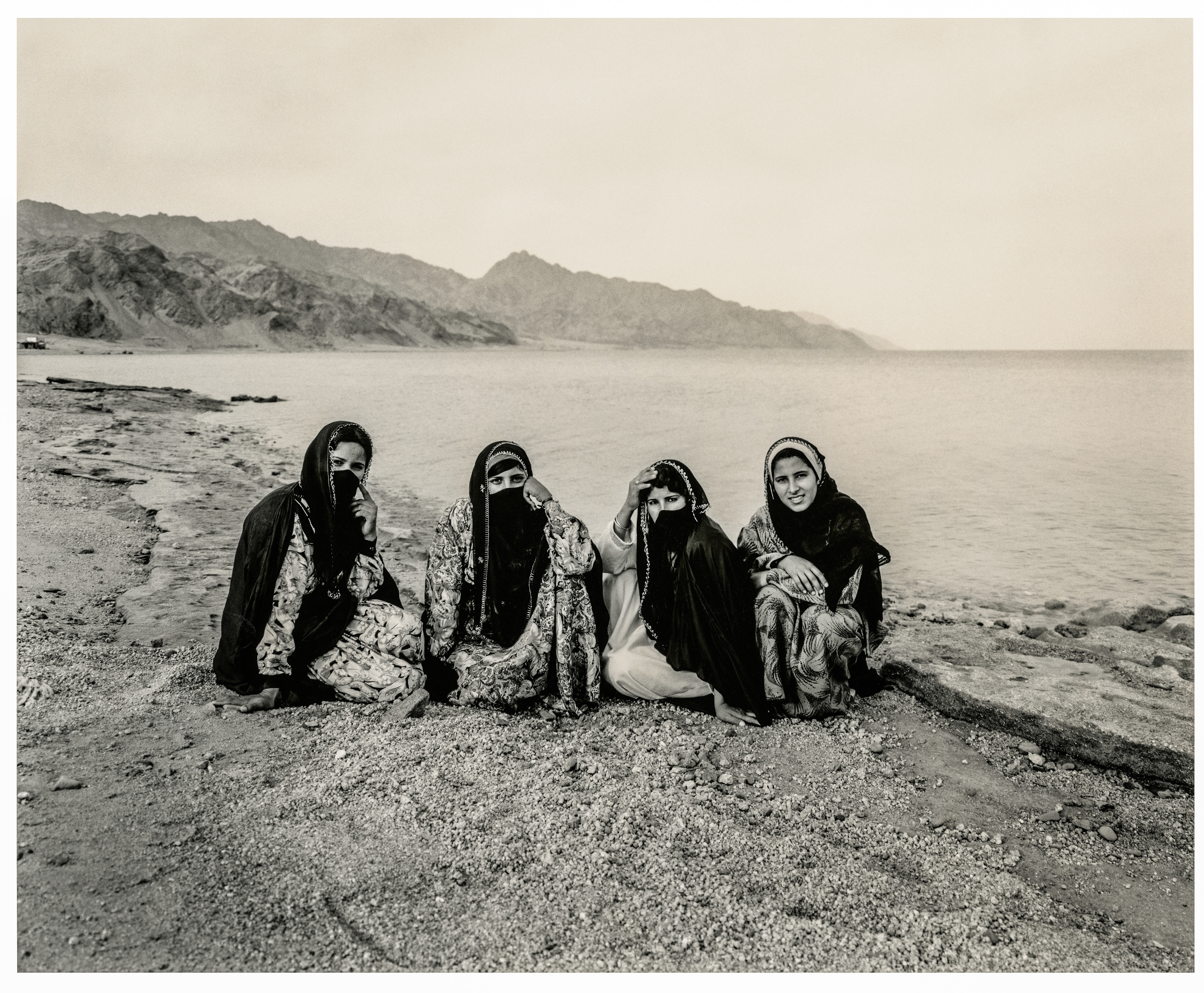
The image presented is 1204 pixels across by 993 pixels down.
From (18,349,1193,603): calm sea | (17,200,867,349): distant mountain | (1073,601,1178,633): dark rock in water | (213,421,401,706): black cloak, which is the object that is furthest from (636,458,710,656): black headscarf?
(17,200,867,349): distant mountain

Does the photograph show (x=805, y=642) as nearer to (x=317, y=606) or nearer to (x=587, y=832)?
(x=587, y=832)

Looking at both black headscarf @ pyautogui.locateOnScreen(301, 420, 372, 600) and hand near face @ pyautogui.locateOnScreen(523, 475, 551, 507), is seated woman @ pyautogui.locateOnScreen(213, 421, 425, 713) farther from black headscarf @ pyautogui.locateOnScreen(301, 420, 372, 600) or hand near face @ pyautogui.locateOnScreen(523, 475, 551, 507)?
hand near face @ pyautogui.locateOnScreen(523, 475, 551, 507)

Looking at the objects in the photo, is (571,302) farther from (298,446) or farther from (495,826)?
(495,826)

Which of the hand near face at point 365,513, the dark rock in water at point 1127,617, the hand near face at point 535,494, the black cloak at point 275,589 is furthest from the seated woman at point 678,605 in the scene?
the dark rock in water at point 1127,617

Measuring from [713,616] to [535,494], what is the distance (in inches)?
36.3

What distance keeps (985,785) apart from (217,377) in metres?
19.2

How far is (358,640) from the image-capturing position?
12.4 feet

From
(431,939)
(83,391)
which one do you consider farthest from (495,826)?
(83,391)

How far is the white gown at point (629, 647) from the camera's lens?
12.3ft

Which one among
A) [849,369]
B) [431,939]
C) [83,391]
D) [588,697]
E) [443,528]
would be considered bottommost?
[431,939]

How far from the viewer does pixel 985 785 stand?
3264 millimetres

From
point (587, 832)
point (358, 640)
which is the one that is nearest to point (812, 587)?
point (587, 832)

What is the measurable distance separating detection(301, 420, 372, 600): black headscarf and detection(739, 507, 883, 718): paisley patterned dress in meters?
1.80

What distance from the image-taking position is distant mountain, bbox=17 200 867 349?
300 inches
